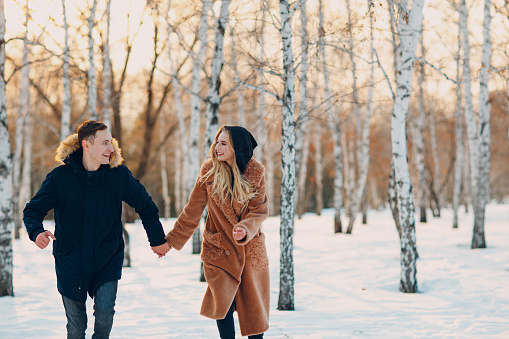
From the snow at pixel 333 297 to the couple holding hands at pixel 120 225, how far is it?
1.63 meters

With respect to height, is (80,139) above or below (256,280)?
above

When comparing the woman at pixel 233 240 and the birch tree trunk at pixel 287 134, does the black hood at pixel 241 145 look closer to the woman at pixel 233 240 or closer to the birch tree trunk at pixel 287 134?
the woman at pixel 233 240

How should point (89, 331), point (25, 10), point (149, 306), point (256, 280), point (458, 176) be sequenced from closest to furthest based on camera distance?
point (256, 280)
point (89, 331)
point (149, 306)
point (25, 10)
point (458, 176)

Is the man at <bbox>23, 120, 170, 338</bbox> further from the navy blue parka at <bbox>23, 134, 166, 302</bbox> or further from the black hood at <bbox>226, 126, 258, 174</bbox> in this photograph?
the black hood at <bbox>226, 126, 258, 174</bbox>

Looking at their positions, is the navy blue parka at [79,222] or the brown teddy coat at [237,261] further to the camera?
the brown teddy coat at [237,261]

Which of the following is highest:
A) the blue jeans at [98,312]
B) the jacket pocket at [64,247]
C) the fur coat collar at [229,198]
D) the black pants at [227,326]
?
the fur coat collar at [229,198]

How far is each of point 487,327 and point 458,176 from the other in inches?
576

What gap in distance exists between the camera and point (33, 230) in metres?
3.44

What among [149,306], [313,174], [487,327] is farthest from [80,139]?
[313,174]

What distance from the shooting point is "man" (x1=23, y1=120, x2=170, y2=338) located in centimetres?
346

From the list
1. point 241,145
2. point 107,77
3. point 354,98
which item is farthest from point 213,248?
point 107,77

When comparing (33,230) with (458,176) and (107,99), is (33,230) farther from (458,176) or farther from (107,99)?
(458,176)

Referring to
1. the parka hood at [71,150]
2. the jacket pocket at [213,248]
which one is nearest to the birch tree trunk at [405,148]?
the jacket pocket at [213,248]

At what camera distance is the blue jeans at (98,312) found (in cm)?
351
